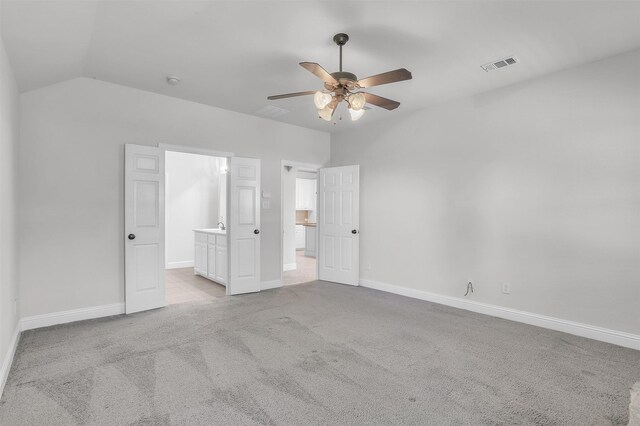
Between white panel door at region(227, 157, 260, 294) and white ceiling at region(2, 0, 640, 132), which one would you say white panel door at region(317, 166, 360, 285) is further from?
white ceiling at region(2, 0, 640, 132)

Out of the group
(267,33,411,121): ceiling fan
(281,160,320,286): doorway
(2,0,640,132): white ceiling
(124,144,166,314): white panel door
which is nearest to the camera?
(2,0,640,132): white ceiling

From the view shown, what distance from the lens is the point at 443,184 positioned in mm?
4691

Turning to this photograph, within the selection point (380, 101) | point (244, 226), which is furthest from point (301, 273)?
point (380, 101)

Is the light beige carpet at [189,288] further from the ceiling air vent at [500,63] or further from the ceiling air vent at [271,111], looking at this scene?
the ceiling air vent at [500,63]

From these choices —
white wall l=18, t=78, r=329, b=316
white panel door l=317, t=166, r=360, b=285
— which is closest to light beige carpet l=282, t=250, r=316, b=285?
white panel door l=317, t=166, r=360, b=285

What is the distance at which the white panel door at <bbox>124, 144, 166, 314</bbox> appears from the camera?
4.09m

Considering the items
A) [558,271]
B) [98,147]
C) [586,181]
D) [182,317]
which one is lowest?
[182,317]

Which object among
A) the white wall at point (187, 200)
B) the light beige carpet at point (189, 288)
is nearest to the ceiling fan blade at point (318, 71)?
the light beige carpet at point (189, 288)

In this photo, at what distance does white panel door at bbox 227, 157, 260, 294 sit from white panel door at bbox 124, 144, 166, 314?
103cm

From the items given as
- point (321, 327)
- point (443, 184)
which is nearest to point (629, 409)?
point (321, 327)

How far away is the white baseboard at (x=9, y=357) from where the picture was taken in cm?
237

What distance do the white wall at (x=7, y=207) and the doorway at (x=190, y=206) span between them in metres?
3.25

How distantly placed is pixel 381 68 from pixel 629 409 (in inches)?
136

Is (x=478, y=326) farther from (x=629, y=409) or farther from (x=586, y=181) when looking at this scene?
(x=586, y=181)
